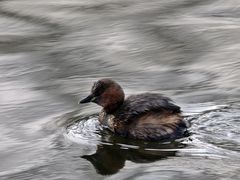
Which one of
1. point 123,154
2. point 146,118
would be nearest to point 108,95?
point 146,118

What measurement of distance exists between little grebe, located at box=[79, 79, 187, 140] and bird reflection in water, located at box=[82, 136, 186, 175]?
131mm

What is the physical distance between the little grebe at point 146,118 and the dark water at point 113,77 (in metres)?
0.11

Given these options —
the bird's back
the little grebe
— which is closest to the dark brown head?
the little grebe

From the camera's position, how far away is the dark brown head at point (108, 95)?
816 cm

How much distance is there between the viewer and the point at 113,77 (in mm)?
10391

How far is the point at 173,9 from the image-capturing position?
14.0 metres

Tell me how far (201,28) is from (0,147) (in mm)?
5454

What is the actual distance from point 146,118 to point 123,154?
46 centimetres

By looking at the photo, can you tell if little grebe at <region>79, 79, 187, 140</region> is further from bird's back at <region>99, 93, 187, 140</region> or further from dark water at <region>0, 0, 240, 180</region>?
dark water at <region>0, 0, 240, 180</region>

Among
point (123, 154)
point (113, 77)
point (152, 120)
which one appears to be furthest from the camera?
point (113, 77)

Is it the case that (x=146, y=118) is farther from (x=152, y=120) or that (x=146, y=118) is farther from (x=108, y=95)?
(x=108, y=95)

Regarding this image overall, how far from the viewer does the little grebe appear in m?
7.80

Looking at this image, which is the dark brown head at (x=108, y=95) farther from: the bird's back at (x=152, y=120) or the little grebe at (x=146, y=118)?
the bird's back at (x=152, y=120)

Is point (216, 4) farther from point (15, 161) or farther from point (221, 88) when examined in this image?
point (15, 161)
